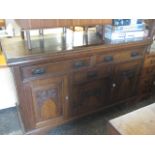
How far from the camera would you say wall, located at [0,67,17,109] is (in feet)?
6.06

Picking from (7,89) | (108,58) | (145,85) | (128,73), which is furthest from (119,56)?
(7,89)

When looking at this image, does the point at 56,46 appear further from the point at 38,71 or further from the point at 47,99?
the point at 47,99

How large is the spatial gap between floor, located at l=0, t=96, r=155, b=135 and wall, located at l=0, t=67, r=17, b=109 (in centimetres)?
11

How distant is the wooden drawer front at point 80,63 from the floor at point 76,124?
0.70 m

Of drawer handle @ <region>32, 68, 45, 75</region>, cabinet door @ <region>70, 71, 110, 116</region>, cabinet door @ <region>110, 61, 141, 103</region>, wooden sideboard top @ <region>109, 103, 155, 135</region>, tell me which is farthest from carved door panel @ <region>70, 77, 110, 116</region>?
wooden sideboard top @ <region>109, 103, 155, 135</region>

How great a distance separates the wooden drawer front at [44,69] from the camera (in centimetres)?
130

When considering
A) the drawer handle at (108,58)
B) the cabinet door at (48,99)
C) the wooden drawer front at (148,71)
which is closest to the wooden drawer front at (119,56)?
the drawer handle at (108,58)

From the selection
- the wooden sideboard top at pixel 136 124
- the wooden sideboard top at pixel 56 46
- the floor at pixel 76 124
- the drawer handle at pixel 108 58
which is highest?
the wooden sideboard top at pixel 56 46

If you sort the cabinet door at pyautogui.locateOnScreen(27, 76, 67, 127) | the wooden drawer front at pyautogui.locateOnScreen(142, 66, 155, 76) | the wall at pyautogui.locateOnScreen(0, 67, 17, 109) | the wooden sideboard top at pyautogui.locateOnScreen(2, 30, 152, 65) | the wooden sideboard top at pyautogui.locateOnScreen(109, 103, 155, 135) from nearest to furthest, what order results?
the wooden sideboard top at pyautogui.locateOnScreen(109, 103, 155, 135) → the wooden sideboard top at pyautogui.locateOnScreen(2, 30, 152, 65) → the cabinet door at pyautogui.locateOnScreen(27, 76, 67, 127) → the wall at pyautogui.locateOnScreen(0, 67, 17, 109) → the wooden drawer front at pyautogui.locateOnScreen(142, 66, 155, 76)

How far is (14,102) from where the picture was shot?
2023 millimetres

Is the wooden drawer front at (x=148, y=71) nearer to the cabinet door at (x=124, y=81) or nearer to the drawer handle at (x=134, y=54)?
the cabinet door at (x=124, y=81)

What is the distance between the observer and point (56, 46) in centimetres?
146

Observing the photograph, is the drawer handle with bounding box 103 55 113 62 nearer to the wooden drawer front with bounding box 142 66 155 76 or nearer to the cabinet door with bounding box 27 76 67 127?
the cabinet door with bounding box 27 76 67 127
